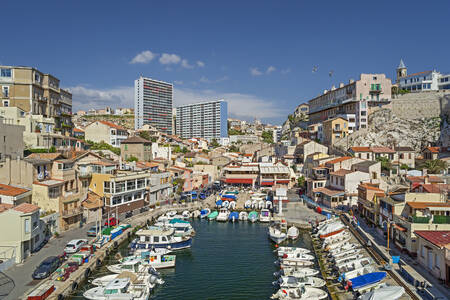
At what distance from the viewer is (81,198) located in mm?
31734

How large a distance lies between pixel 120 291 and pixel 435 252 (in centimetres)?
1865

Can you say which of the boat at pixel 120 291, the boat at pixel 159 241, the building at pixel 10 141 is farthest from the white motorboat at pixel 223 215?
the building at pixel 10 141

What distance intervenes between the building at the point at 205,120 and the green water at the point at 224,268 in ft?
323

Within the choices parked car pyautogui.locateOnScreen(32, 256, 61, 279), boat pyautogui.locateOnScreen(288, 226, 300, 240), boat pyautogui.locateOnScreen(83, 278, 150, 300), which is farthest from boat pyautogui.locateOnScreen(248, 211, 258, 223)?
parked car pyautogui.locateOnScreen(32, 256, 61, 279)

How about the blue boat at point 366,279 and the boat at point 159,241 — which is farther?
the boat at point 159,241

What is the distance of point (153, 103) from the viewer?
128250 millimetres

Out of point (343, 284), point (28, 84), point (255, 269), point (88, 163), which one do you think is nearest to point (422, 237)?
point (343, 284)

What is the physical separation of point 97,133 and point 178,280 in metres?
46.5

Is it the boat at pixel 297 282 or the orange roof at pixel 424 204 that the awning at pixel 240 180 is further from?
the boat at pixel 297 282

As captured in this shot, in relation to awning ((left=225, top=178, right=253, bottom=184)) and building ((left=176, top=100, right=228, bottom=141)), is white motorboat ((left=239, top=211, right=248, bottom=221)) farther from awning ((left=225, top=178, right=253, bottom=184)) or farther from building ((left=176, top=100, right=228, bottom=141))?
building ((left=176, top=100, right=228, bottom=141))

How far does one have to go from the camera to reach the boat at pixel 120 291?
17.9 metres

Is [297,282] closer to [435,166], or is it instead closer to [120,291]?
[120,291]

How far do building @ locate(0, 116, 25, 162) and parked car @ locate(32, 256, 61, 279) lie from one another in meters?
16.3

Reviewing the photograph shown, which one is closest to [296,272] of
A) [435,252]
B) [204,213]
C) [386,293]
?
[386,293]
